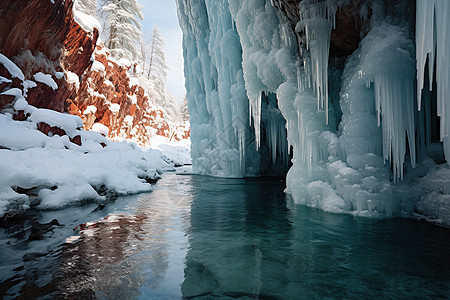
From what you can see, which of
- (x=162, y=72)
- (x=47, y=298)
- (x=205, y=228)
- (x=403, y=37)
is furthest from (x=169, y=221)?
(x=162, y=72)

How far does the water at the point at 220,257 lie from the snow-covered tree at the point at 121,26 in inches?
930

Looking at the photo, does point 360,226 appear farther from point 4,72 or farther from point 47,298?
point 4,72

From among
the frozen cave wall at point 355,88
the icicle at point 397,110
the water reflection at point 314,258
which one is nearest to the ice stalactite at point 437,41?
the frozen cave wall at point 355,88

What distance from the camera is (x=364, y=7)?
15.2 feet

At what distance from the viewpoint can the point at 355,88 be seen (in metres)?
4.77

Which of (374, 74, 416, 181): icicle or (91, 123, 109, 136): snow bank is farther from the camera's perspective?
(91, 123, 109, 136): snow bank

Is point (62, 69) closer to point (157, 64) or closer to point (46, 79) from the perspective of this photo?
point (46, 79)

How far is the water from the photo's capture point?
2.13m

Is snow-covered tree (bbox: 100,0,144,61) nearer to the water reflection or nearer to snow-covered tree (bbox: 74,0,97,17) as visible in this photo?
snow-covered tree (bbox: 74,0,97,17)

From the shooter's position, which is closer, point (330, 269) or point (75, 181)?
point (330, 269)

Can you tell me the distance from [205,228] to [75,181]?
12.4 ft

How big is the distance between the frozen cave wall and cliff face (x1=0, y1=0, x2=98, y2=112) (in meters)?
8.37

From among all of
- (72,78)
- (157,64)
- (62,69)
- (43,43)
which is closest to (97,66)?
(72,78)

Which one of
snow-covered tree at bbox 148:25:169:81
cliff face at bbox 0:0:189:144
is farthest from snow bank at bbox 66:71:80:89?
snow-covered tree at bbox 148:25:169:81
